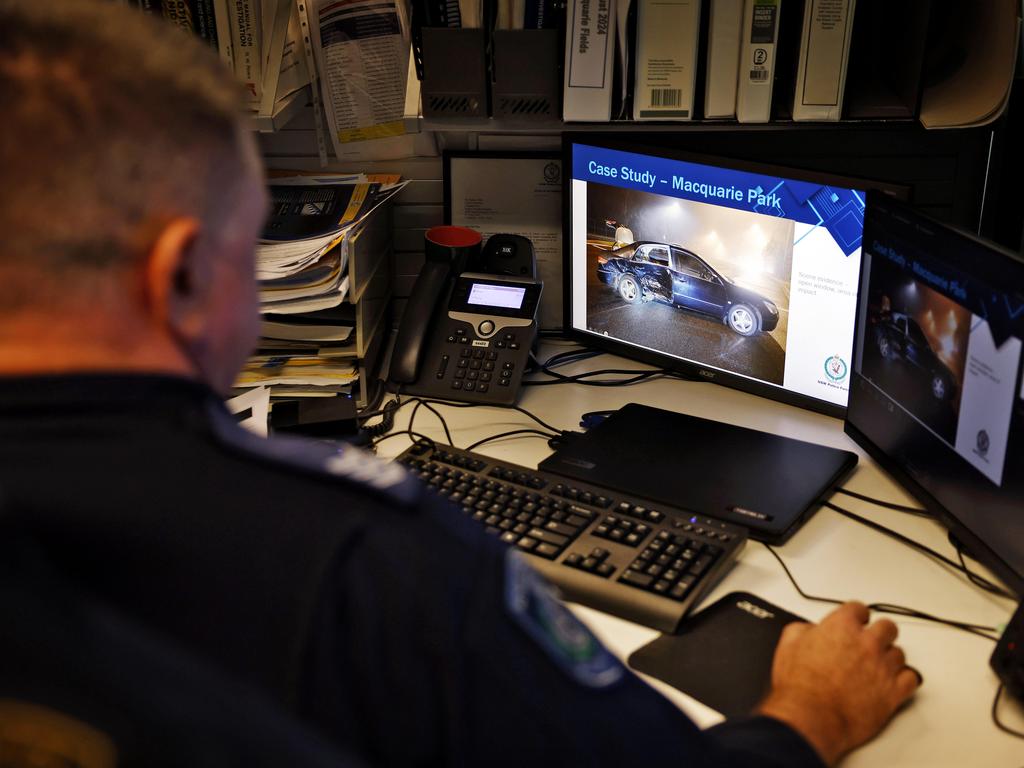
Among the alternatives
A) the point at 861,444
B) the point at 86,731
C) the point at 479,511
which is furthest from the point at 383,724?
the point at 861,444

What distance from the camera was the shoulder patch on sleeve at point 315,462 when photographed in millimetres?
580

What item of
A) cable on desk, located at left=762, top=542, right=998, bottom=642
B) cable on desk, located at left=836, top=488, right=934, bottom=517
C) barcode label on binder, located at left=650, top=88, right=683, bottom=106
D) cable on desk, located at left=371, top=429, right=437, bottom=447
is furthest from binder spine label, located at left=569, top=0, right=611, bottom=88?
cable on desk, located at left=762, top=542, right=998, bottom=642

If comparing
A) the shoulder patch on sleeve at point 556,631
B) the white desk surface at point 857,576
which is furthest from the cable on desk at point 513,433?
the shoulder patch on sleeve at point 556,631

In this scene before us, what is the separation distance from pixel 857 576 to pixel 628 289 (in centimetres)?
64

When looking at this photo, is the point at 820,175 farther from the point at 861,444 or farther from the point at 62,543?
the point at 62,543

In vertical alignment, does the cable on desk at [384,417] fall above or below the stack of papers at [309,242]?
below

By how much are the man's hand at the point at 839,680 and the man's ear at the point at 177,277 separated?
572 mm

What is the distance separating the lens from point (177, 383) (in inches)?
22.6

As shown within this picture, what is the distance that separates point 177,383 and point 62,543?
11 cm

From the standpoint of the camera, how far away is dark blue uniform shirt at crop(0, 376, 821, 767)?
53 centimetres

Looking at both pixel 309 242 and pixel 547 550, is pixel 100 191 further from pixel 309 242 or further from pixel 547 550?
pixel 309 242

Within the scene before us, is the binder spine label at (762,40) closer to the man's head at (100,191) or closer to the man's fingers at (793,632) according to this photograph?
the man's fingers at (793,632)

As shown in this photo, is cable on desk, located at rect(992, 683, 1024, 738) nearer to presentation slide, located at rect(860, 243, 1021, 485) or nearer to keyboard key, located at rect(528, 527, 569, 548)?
presentation slide, located at rect(860, 243, 1021, 485)

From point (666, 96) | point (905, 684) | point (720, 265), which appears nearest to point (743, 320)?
point (720, 265)
